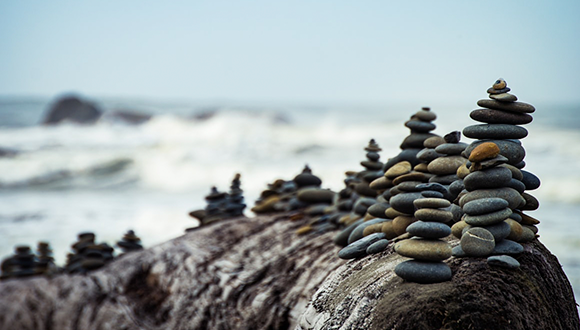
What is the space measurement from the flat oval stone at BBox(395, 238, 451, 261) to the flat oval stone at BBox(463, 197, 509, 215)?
0.24m

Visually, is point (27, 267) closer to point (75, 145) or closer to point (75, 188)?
point (75, 188)

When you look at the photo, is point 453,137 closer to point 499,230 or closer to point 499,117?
point 499,117

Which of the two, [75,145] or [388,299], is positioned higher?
[75,145]

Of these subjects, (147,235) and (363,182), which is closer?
(363,182)

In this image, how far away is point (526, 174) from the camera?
309 cm

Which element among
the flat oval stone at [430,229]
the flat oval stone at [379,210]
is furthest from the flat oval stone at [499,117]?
the flat oval stone at [379,210]

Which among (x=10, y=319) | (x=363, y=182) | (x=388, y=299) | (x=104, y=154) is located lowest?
(x=10, y=319)

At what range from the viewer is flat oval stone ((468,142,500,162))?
276 cm

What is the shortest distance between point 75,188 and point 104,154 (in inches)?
138

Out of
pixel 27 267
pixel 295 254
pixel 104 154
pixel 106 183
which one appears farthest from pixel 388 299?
pixel 104 154

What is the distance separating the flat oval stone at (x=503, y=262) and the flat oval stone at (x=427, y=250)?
0.24m

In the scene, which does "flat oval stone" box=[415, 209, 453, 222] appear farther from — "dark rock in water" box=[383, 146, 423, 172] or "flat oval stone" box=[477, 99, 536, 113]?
"dark rock in water" box=[383, 146, 423, 172]

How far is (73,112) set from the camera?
29.6 meters

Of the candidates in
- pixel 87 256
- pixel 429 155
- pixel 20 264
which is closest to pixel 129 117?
pixel 20 264
